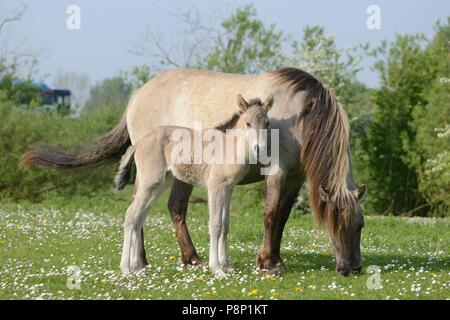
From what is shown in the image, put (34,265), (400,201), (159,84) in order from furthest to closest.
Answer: (400,201) → (159,84) → (34,265)

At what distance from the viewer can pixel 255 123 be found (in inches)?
322

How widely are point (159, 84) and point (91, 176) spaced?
1362 centimetres

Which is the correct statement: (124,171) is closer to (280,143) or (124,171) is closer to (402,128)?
(280,143)

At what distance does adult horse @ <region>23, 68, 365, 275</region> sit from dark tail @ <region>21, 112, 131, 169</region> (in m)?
0.02

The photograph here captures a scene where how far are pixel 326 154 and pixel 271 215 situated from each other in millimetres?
1102

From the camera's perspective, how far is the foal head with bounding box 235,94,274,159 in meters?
7.99

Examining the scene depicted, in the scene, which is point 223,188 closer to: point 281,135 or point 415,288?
point 281,135

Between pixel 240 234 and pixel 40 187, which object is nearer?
pixel 240 234

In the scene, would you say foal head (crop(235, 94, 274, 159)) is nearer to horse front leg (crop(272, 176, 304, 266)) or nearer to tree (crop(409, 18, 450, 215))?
horse front leg (crop(272, 176, 304, 266))

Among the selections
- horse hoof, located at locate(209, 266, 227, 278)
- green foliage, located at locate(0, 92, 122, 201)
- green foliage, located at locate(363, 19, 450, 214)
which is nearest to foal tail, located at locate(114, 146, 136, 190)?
horse hoof, located at locate(209, 266, 227, 278)

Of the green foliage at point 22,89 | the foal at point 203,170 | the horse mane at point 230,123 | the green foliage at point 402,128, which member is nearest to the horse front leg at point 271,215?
the foal at point 203,170

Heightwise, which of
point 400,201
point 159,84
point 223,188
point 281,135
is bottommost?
point 400,201
